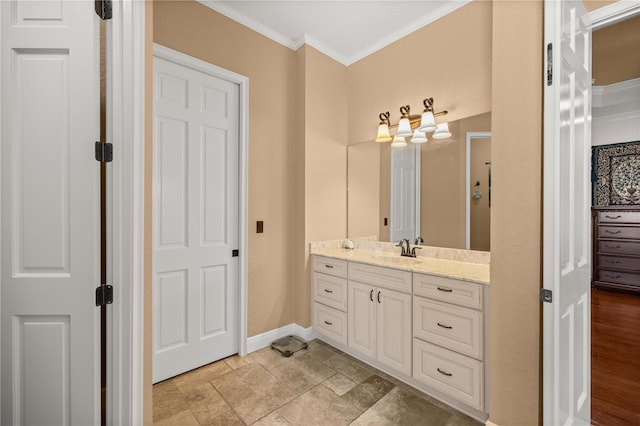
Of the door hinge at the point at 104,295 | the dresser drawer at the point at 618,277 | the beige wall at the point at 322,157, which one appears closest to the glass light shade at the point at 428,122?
the beige wall at the point at 322,157

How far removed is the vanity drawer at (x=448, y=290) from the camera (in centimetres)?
173

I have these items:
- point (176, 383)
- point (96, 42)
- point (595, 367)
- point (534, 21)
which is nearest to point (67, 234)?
point (96, 42)

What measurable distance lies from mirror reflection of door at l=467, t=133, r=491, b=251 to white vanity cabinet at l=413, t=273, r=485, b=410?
0.65 meters

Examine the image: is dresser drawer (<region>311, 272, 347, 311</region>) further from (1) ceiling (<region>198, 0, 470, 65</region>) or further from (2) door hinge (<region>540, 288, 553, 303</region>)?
(1) ceiling (<region>198, 0, 470, 65</region>)

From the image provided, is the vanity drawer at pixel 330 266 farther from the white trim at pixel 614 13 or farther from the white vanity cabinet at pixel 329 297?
the white trim at pixel 614 13

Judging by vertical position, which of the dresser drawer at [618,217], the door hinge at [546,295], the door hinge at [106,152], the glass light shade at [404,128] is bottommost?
the door hinge at [546,295]

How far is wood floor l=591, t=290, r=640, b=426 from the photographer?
5.88 ft

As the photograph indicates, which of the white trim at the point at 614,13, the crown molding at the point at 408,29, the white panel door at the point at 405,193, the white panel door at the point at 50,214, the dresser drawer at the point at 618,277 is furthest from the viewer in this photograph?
the dresser drawer at the point at 618,277

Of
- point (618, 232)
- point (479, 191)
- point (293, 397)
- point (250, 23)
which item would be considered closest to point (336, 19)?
point (250, 23)

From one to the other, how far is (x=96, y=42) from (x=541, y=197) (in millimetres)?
2108

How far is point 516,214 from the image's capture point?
1458 millimetres

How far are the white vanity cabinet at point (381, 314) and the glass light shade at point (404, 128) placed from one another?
4.01 feet

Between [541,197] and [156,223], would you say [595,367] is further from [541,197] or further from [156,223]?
[156,223]

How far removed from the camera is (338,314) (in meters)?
2.58
